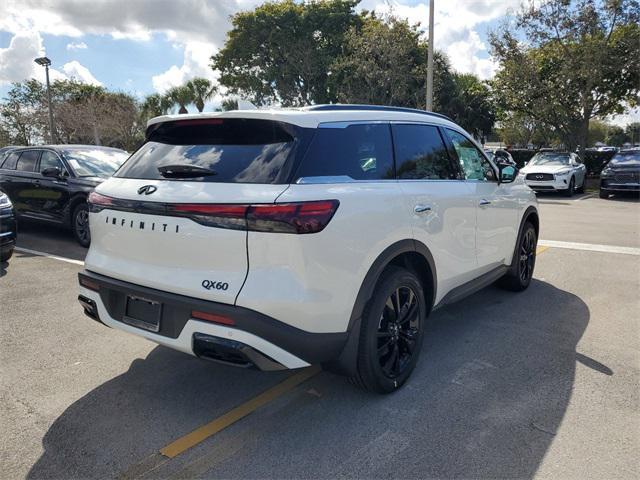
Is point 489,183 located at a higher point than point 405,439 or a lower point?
higher

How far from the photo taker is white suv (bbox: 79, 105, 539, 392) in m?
2.55

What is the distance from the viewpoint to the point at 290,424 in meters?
2.93

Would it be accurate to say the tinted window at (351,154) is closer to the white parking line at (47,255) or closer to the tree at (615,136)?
the white parking line at (47,255)

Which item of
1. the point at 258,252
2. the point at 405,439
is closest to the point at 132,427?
the point at 258,252

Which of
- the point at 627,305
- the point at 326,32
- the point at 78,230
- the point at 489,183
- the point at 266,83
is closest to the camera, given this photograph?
the point at 489,183

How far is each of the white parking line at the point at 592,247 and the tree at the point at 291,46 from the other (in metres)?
22.5

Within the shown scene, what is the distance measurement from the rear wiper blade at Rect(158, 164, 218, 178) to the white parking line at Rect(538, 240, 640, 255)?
6.75m

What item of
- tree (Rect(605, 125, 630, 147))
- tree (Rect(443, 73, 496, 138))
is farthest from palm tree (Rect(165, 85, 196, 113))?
tree (Rect(605, 125, 630, 147))

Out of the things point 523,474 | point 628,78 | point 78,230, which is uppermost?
point 628,78

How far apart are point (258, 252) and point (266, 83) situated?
30893mm

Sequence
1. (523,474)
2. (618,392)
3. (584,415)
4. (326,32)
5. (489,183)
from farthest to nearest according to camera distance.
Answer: (326,32) → (489,183) → (618,392) → (584,415) → (523,474)

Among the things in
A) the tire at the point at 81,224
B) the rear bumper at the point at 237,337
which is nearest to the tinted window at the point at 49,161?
the tire at the point at 81,224

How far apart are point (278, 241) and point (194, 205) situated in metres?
0.53

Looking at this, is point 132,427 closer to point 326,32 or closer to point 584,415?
point 584,415
